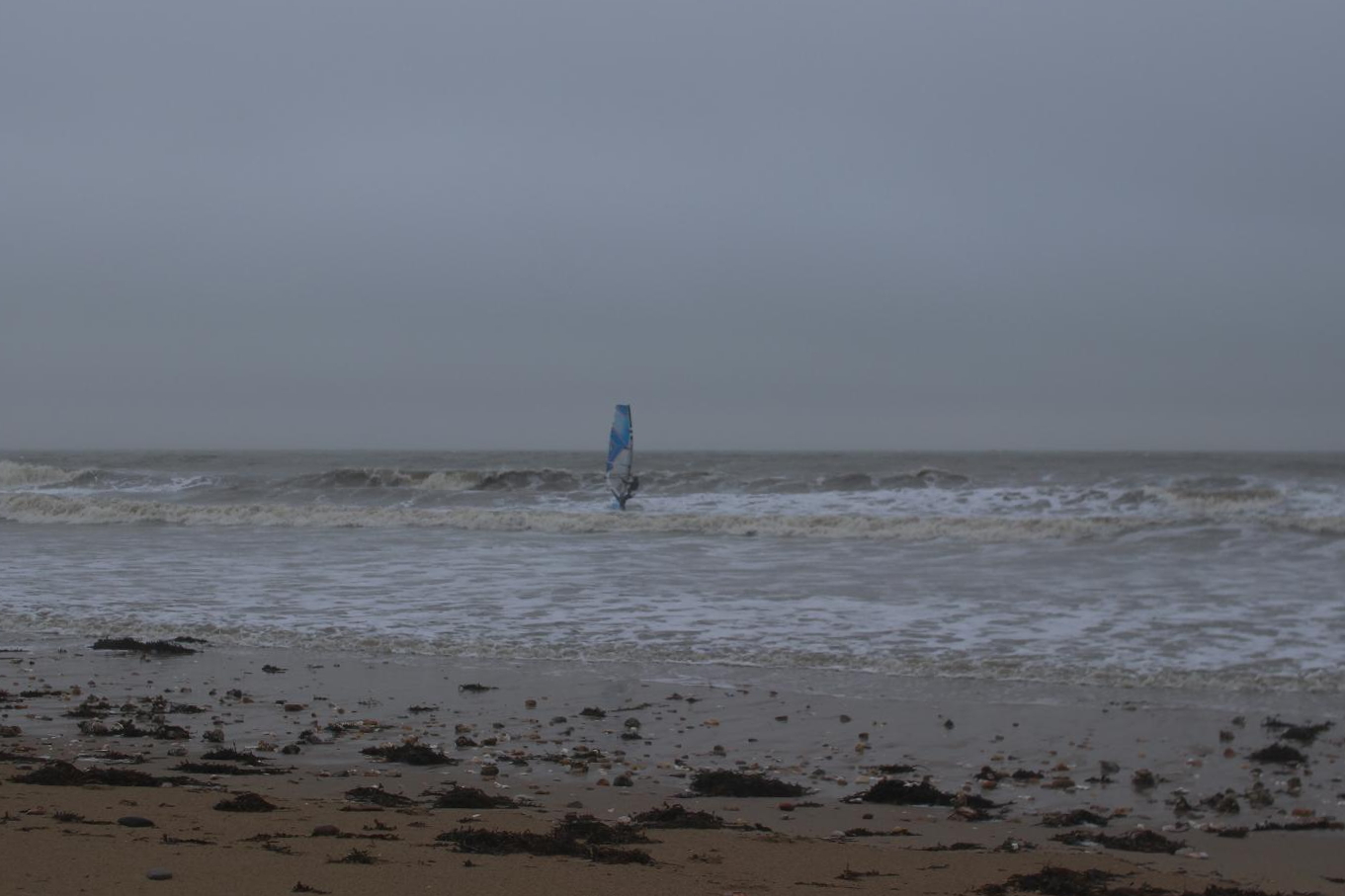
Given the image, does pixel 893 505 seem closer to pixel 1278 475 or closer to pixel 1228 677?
pixel 1278 475

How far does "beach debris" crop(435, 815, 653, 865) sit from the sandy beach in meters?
0.01

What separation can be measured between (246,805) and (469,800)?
961 millimetres

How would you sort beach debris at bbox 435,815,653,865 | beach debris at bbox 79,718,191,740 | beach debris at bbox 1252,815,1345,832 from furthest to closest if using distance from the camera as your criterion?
beach debris at bbox 79,718,191,740, beach debris at bbox 1252,815,1345,832, beach debris at bbox 435,815,653,865

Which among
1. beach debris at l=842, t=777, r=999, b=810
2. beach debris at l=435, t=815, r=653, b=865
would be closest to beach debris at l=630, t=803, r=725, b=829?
beach debris at l=435, t=815, r=653, b=865

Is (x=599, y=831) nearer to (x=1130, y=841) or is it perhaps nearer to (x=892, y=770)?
(x=892, y=770)

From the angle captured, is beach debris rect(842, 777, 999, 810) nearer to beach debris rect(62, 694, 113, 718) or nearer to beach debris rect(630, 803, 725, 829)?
beach debris rect(630, 803, 725, 829)

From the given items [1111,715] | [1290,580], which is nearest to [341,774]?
[1111,715]

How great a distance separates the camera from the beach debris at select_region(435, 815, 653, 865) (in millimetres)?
4270

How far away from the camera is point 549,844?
4395 mm

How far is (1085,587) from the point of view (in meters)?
13.3

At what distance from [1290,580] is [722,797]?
10455 millimetres

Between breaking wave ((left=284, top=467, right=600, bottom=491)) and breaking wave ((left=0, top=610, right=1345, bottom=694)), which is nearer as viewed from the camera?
breaking wave ((left=0, top=610, right=1345, bottom=694))

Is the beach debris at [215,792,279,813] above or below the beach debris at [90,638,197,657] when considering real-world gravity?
above

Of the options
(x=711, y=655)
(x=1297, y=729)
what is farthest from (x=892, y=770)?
(x=711, y=655)
